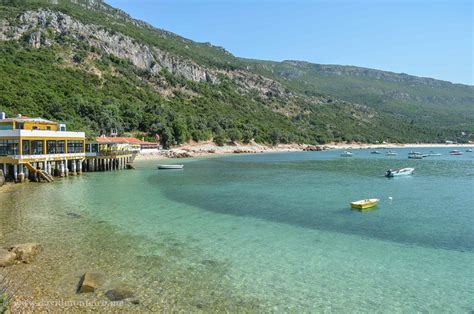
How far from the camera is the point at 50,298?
11.6 metres

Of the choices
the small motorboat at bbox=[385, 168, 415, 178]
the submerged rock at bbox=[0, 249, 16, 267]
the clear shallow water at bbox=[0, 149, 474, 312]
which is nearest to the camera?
the clear shallow water at bbox=[0, 149, 474, 312]

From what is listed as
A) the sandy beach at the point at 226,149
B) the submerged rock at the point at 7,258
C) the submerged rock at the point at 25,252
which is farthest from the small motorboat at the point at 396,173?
the sandy beach at the point at 226,149

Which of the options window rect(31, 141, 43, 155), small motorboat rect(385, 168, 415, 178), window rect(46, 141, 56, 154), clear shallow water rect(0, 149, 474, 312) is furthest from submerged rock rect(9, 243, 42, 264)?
small motorboat rect(385, 168, 415, 178)

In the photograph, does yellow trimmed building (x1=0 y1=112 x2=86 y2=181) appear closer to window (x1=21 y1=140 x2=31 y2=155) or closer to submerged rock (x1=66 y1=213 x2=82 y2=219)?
window (x1=21 y1=140 x2=31 y2=155)

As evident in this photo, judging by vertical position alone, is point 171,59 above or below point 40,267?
above

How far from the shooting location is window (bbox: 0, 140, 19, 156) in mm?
39031

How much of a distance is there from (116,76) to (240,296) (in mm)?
125183

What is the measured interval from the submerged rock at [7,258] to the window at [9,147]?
28.2 metres

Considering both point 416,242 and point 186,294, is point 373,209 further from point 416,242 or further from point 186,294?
point 186,294

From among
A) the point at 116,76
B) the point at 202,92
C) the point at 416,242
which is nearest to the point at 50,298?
the point at 416,242

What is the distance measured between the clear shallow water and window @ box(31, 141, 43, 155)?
676 centimetres

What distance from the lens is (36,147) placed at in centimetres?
4144

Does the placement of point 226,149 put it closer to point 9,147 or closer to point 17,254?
point 9,147

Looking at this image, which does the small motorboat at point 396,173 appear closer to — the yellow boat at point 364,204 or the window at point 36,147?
the yellow boat at point 364,204
